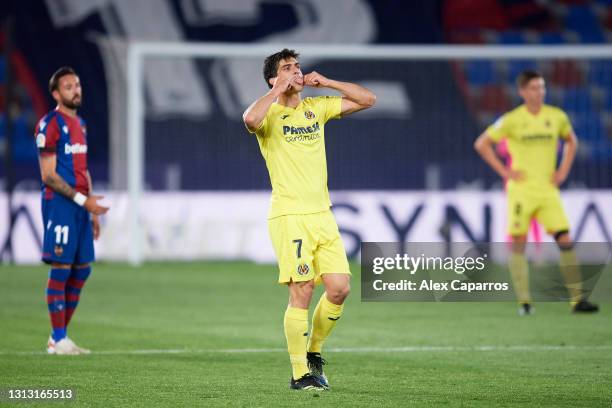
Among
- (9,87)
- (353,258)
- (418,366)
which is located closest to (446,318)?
(418,366)

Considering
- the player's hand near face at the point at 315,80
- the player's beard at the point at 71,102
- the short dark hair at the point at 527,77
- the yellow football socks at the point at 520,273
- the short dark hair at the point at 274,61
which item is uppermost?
the short dark hair at the point at 527,77

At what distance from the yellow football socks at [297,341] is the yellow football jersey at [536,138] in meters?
5.64

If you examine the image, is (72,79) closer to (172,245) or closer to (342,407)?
(342,407)

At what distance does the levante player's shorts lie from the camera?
9047mm

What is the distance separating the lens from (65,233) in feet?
29.7

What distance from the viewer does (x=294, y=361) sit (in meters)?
7.25

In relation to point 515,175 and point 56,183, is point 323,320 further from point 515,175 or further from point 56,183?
point 515,175

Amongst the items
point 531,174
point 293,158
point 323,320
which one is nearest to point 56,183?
point 293,158

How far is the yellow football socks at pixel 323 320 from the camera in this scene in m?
7.43

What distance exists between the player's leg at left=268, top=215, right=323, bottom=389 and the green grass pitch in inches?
7.2

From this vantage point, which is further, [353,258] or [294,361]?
[353,258]

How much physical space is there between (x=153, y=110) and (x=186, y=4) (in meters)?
5.21

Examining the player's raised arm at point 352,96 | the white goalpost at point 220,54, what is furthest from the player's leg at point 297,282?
the white goalpost at point 220,54

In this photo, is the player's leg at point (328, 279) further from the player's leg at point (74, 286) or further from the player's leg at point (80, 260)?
the player's leg at point (74, 286)
